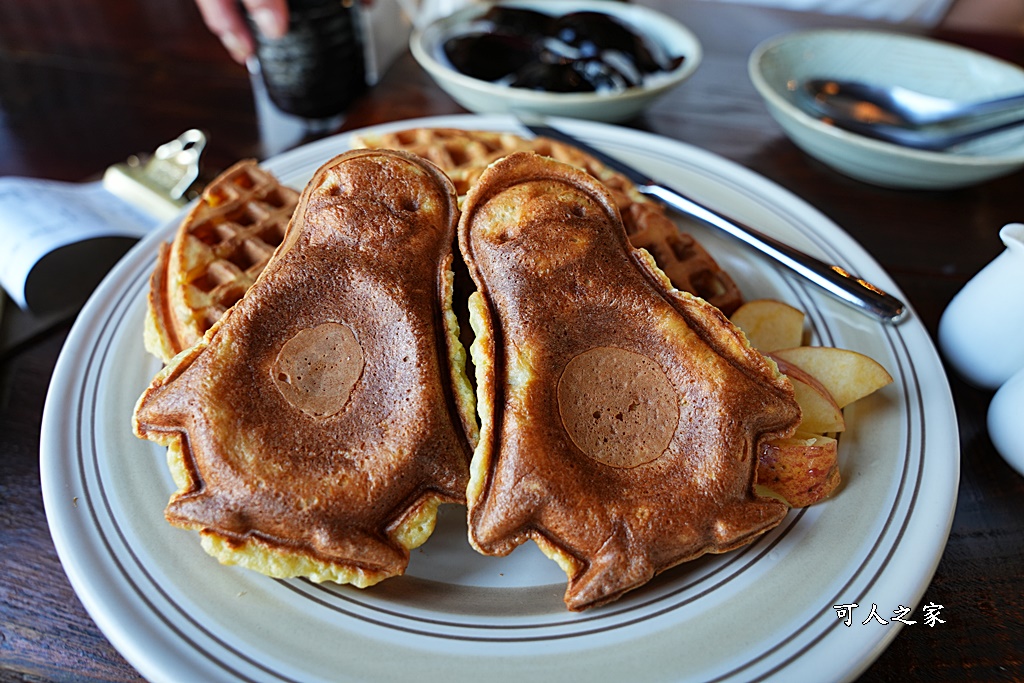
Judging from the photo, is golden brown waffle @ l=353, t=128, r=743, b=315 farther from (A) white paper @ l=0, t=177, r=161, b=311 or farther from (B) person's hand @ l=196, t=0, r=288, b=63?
(A) white paper @ l=0, t=177, r=161, b=311

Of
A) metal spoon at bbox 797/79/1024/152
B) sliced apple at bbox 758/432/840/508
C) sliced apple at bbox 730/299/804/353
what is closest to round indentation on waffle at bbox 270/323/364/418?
sliced apple at bbox 758/432/840/508

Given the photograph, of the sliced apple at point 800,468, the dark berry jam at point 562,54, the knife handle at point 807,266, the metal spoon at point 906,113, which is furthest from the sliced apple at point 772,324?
the metal spoon at point 906,113

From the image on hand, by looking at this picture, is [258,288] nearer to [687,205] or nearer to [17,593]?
[17,593]

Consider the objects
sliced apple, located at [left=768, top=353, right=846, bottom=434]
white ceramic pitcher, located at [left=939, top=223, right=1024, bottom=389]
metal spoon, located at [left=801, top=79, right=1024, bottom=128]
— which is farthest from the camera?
metal spoon, located at [left=801, top=79, right=1024, bottom=128]

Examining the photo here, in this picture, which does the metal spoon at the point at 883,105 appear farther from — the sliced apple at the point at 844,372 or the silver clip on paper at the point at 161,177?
the silver clip on paper at the point at 161,177

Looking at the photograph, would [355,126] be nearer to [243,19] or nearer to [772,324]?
[243,19]
